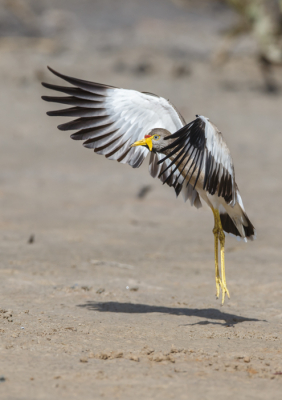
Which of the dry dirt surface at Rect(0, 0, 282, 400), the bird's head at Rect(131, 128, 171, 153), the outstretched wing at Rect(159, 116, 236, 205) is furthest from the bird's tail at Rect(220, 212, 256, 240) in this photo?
the bird's head at Rect(131, 128, 171, 153)

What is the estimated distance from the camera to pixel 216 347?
12.6 feet

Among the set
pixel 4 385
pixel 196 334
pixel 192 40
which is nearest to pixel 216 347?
pixel 196 334

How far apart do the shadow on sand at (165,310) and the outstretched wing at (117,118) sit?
1.18m

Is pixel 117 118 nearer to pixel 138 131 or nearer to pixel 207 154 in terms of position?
pixel 138 131

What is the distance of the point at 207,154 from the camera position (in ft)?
13.9

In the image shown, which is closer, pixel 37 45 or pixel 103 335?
pixel 103 335

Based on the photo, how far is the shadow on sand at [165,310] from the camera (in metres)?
4.72

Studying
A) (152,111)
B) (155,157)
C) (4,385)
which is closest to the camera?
(4,385)

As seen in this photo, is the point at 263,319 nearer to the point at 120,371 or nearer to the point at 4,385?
the point at 120,371

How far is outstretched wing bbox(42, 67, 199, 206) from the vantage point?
4.93 m

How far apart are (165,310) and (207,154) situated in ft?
5.06

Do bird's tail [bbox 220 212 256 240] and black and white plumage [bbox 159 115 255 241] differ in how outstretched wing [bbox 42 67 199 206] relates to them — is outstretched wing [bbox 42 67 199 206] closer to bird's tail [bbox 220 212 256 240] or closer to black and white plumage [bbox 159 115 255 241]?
black and white plumage [bbox 159 115 255 241]

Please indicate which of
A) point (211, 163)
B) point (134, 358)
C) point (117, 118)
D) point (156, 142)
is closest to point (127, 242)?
point (117, 118)

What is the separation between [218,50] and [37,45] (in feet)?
18.8
